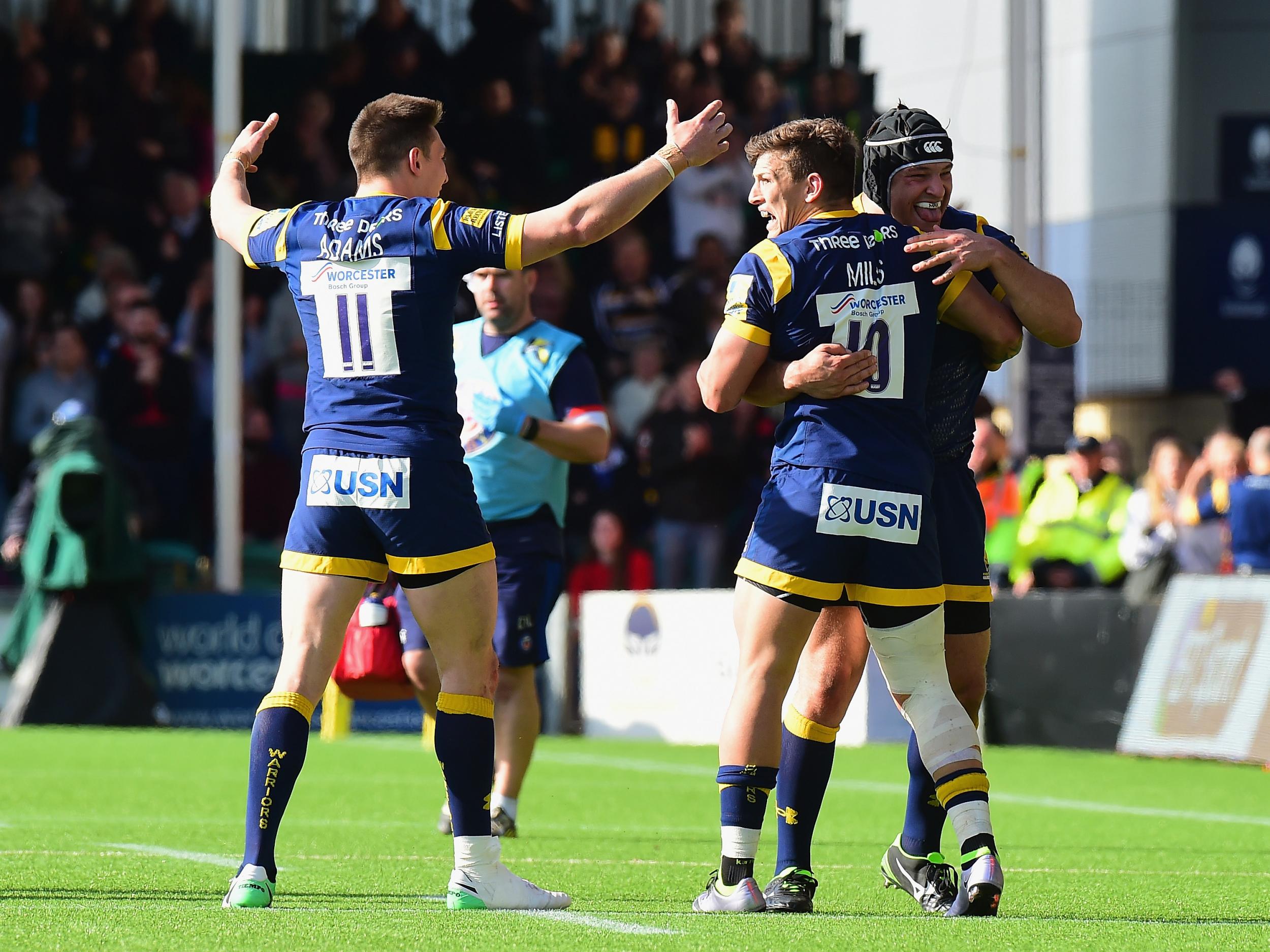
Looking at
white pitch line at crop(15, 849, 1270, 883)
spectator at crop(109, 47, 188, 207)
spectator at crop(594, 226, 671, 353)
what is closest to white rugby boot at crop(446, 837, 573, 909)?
white pitch line at crop(15, 849, 1270, 883)

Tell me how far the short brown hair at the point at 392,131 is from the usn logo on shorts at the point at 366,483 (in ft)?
2.60

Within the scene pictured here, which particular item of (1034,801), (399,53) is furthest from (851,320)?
(399,53)

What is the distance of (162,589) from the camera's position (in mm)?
15258

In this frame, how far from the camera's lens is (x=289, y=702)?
5.34 meters

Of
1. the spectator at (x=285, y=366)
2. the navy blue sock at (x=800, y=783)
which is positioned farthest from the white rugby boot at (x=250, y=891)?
the spectator at (x=285, y=366)

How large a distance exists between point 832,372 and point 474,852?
5.11 ft

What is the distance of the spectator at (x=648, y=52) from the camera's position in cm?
2009

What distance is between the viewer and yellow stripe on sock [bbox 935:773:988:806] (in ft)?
17.7

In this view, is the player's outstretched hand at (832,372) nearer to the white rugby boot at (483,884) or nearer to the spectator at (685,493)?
the white rugby boot at (483,884)

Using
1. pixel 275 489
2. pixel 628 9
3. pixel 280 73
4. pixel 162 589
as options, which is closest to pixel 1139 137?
pixel 628 9

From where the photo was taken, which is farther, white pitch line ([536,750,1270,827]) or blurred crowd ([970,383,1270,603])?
blurred crowd ([970,383,1270,603])

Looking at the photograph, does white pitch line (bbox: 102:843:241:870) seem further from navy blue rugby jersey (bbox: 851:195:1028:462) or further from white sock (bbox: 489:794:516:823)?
navy blue rugby jersey (bbox: 851:195:1028:462)

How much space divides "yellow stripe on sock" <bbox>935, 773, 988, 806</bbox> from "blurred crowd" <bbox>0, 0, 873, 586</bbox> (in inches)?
431

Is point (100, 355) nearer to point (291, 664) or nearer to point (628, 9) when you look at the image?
point (628, 9)
